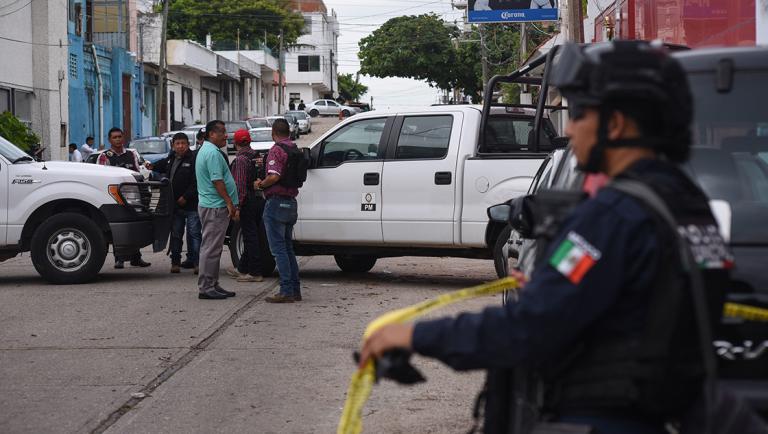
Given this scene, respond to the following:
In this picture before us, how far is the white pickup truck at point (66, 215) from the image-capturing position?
42.0 feet

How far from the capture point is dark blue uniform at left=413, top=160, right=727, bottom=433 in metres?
2.62

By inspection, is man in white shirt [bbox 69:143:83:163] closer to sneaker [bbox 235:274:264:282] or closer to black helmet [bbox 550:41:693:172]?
sneaker [bbox 235:274:264:282]

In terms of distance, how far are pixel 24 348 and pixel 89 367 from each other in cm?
106

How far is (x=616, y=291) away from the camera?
8.62ft

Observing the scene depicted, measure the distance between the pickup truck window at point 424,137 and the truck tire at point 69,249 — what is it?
3.66 metres

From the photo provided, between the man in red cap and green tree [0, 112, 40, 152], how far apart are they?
53.5ft

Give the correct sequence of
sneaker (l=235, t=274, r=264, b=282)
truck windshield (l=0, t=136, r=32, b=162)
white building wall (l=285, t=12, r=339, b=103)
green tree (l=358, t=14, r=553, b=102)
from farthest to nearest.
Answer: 1. white building wall (l=285, t=12, r=339, b=103)
2. green tree (l=358, t=14, r=553, b=102)
3. sneaker (l=235, t=274, r=264, b=282)
4. truck windshield (l=0, t=136, r=32, b=162)

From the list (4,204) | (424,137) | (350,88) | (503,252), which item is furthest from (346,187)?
(350,88)

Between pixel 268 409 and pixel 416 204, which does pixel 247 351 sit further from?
pixel 416 204

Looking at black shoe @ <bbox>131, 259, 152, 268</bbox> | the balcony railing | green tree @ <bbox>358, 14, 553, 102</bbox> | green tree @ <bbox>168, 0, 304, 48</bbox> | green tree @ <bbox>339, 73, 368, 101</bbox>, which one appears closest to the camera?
black shoe @ <bbox>131, 259, 152, 268</bbox>

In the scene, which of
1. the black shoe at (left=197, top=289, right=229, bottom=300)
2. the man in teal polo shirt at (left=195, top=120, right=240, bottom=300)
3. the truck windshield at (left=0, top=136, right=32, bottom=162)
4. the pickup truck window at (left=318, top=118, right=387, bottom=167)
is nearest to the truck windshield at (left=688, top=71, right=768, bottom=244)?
the man in teal polo shirt at (left=195, top=120, right=240, bottom=300)

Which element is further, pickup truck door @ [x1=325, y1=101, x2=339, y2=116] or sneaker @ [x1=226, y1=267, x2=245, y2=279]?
pickup truck door @ [x1=325, y1=101, x2=339, y2=116]

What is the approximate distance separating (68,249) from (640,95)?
1098 cm

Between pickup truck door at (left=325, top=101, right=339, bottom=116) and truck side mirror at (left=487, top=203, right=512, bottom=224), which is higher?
pickup truck door at (left=325, top=101, right=339, bottom=116)
